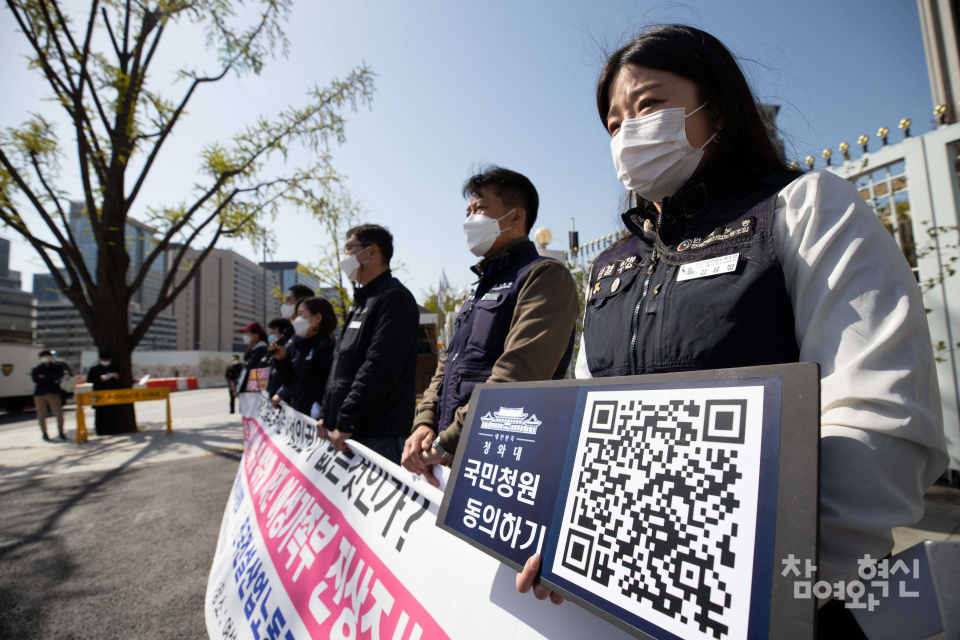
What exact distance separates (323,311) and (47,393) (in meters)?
9.63

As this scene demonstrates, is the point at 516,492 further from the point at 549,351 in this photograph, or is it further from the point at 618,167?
the point at 618,167

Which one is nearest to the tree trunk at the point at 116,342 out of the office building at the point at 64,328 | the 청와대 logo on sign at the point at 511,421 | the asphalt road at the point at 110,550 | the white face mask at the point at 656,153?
the asphalt road at the point at 110,550

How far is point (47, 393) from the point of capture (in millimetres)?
9805

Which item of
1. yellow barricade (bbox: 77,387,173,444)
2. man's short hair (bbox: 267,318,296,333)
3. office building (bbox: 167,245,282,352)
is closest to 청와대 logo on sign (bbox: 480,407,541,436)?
man's short hair (bbox: 267,318,296,333)

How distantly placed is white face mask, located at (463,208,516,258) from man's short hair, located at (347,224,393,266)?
1257mm

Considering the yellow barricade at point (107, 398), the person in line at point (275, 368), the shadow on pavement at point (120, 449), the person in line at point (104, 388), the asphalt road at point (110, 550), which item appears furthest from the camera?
the person in line at point (104, 388)

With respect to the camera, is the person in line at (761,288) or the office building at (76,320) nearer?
the person in line at (761,288)

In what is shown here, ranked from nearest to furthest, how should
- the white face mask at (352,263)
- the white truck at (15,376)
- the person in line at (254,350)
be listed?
1. the white face mask at (352,263)
2. the person in line at (254,350)
3. the white truck at (15,376)

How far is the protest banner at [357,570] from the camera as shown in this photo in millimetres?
1094

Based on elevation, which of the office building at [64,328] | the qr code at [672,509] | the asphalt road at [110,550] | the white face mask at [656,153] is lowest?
the asphalt road at [110,550]

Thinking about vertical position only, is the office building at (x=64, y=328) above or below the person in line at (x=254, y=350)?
above

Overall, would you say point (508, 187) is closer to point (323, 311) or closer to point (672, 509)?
point (672, 509)

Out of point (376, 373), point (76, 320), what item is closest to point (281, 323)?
point (376, 373)

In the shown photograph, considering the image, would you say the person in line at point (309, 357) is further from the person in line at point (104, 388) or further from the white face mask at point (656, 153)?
the person in line at point (104, 388)
